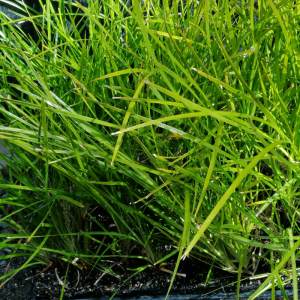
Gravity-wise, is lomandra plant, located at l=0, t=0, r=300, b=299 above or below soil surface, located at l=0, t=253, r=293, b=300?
above

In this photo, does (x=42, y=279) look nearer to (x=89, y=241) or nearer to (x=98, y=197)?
(x=89, y=241)

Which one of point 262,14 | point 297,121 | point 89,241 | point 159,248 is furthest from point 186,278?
point 262,14

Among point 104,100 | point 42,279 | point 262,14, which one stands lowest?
point 42,279

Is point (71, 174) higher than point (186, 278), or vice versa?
point (71, 174)

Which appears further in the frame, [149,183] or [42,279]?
[42,279]

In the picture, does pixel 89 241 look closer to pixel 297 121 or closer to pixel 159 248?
pixel 159 248

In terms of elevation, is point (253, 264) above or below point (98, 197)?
below

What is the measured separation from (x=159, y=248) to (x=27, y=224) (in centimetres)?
25

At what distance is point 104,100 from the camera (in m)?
0.51

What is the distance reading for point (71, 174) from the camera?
0.42 meters

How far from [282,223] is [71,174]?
376 millimetres

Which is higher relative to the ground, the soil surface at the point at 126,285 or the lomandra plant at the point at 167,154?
the lomandra plant at the point at 167,154

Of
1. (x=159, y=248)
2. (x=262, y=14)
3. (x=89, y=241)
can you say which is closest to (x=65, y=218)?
(x=89, y=241)

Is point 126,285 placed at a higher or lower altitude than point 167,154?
lower
